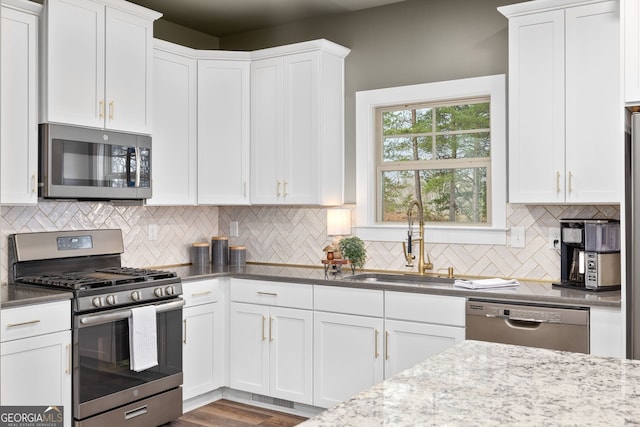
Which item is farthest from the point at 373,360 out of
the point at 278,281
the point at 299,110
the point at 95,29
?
the point at 95,29

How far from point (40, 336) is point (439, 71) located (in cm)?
287

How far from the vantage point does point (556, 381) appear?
4.60 feet

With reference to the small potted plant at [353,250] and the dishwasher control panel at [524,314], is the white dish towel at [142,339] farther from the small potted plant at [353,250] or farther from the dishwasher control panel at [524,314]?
the dishwasher control panel at [524,314]

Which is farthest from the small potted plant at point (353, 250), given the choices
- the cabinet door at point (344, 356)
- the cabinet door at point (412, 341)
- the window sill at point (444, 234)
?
the cabinet door at point (412, 341)

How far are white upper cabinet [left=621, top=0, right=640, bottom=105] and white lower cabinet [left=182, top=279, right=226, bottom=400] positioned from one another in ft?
8.94

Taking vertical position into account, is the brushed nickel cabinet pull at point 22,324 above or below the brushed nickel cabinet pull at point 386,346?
above

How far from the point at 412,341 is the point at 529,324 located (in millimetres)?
668

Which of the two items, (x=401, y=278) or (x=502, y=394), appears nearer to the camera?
(x=502, y=394)

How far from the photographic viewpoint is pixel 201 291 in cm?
388

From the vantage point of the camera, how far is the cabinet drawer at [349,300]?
11.3ft

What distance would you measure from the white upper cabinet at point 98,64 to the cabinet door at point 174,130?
0.70 feet

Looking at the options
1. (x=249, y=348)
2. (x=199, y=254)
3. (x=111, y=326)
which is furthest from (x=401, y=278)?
(x=111, y=326)

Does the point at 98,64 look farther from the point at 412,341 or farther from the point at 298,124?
the point at 412,341

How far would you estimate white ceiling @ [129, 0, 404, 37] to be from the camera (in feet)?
13.5
